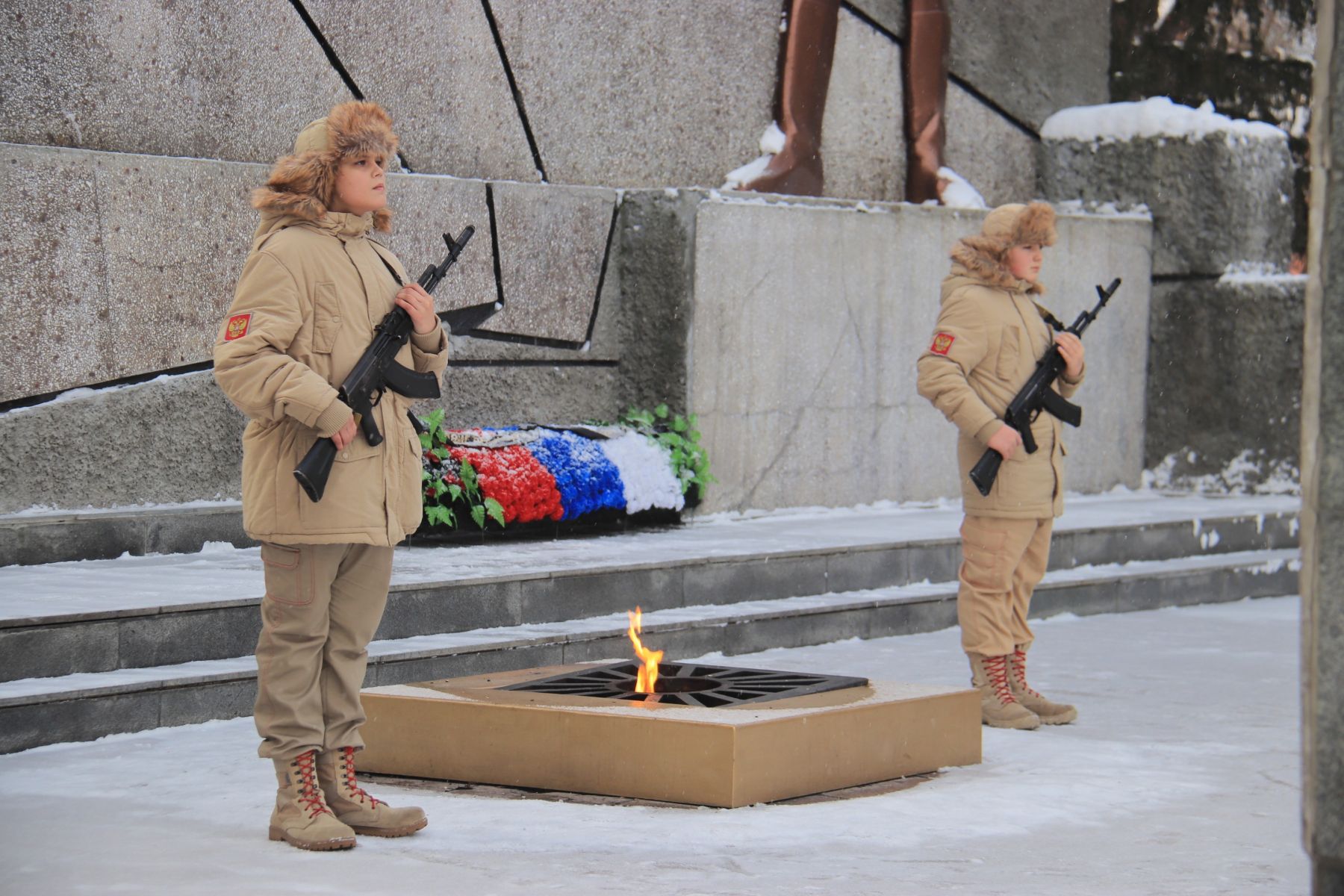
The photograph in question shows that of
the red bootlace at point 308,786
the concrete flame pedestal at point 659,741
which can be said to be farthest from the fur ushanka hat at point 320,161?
the concrete flame pedestal at point 659,741

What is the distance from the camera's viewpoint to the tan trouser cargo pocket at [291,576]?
13.6 feet

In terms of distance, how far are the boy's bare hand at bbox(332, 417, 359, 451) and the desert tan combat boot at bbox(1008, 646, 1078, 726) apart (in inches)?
106

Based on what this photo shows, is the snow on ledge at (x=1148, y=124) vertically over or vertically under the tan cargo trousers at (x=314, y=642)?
over

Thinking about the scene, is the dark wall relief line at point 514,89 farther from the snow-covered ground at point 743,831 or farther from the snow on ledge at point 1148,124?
the snow-covered ground at point 743,831

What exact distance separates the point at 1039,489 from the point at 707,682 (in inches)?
53.5

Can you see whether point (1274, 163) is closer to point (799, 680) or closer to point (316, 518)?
point (799, 680)

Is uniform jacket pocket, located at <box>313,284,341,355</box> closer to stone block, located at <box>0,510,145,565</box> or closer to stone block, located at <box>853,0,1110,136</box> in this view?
stone block, located at <box>0,510,145,565</box>

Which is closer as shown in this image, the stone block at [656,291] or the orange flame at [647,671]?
the orange flame at [647,671]

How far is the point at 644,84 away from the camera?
31.8 ft

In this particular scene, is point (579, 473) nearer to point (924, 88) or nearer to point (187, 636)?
point (187, 636)

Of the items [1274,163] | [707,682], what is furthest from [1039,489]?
[1274,163]

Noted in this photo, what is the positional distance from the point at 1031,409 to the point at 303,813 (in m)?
2.79

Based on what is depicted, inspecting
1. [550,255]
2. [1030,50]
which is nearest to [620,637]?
[550,255]

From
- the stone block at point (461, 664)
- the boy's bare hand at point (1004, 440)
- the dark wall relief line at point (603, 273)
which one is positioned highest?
the dark wall relief line at point (603, 273)
